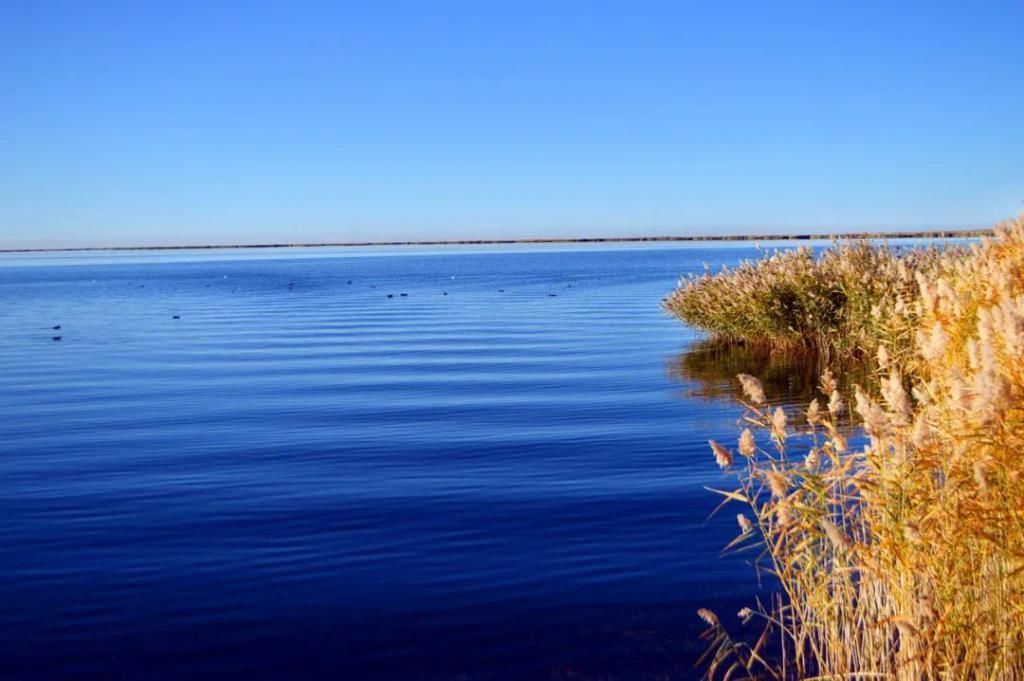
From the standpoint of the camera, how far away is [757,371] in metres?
23.0

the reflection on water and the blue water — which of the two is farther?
the reflection on water

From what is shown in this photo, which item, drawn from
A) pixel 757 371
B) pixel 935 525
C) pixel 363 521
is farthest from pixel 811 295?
pixel 935 525

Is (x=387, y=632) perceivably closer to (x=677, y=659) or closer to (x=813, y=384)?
(x=677, y=659)

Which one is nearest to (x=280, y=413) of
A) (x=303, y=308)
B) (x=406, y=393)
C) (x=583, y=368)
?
(x=406, y=393)

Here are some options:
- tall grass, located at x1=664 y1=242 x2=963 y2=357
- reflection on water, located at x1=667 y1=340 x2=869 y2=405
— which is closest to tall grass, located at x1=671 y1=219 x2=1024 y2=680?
reflection on water, located at x1=667 y1=340 x2=869 y2=405

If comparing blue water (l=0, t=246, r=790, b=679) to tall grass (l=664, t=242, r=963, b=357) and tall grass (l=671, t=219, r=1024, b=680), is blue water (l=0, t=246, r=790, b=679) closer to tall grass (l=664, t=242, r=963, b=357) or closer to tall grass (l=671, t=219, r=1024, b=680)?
tall grass (l=671, t=219, r=1024, b=680)

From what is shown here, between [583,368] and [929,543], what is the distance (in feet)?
60.8

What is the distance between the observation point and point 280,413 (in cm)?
1825

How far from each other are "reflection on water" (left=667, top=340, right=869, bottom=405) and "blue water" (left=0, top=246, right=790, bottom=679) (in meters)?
0.25

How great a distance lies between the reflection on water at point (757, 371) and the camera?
19.8 meters

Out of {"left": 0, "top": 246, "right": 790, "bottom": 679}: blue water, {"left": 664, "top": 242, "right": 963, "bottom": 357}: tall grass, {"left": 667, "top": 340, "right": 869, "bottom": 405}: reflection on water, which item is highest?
{"left": 664, "top": 242, "right": 963, "bottom": 357}: tall grass

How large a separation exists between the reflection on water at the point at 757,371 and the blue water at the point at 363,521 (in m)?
0.25

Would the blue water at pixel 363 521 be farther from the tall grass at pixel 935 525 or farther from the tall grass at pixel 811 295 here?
the tall grass at pixel 811 295

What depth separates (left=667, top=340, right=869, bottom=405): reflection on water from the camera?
64.9 feet
